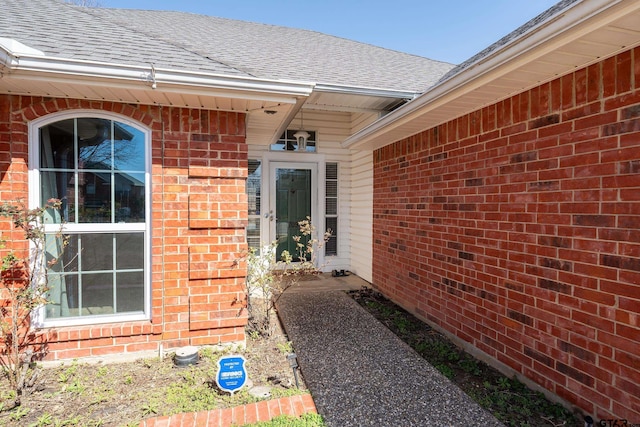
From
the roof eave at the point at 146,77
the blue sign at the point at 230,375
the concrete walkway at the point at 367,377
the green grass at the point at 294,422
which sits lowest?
the concrete walkway at the point at 367,377

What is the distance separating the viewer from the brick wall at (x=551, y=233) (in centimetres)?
211

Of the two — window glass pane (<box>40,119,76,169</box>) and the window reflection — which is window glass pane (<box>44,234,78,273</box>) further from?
window glass pane (<box>40,119,76,169</box>)

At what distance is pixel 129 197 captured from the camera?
10.4ft

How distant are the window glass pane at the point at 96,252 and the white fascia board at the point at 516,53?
11.3 ft

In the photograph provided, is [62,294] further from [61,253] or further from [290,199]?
[290,199]

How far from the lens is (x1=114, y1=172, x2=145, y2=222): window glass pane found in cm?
316

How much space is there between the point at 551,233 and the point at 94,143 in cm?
408

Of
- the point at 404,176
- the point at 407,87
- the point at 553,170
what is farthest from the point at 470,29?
the point at 553,170

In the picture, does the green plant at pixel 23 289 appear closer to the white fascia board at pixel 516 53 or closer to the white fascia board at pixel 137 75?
the white fascia board at pixel 137 75

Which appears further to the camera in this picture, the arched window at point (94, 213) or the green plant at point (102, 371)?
the arched window at point (94, 213)

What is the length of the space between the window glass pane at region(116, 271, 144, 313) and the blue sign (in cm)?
122

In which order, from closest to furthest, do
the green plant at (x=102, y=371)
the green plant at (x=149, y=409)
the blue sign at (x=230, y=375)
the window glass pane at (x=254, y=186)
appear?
the green plant at (x=149, y=409) < the blue sign at (x=230, y=375) < the green plant at (x=102, y=371) < the window glass pane at (x=254, y=186)

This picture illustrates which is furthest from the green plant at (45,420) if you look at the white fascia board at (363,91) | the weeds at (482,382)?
the white fascia board at (363,91)

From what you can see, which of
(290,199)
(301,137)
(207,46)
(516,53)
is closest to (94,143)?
(207,46)
